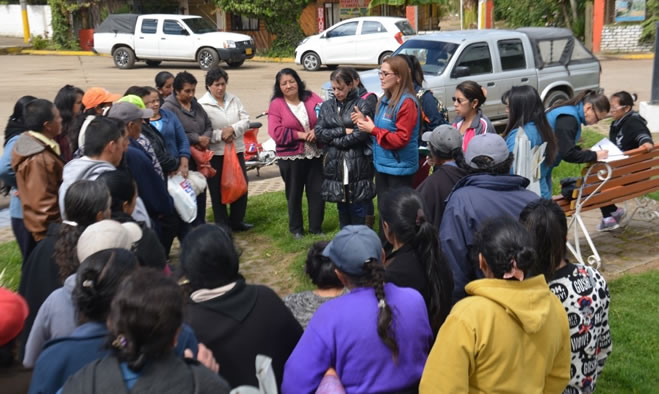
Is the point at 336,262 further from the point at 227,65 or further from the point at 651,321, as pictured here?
the point at 227,65

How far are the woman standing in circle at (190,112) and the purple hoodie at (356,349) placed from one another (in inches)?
179

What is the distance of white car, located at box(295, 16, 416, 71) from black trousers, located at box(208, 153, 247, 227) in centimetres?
1575

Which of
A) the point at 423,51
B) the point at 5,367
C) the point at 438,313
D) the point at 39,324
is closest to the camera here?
the point at 5,367

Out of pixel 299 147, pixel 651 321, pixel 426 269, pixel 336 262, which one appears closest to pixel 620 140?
pixel 651 321

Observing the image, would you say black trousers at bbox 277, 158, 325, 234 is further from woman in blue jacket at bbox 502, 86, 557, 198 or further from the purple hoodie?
the purple hoodie

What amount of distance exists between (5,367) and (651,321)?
184 inches

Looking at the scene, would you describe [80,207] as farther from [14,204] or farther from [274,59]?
[274,59]

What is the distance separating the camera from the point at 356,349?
2.97 meters

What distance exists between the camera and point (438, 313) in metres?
3.75

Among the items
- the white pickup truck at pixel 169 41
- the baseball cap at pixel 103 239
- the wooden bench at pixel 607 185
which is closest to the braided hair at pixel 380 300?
the baseball cap at pixel 103 239

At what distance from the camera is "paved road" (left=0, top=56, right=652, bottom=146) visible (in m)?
19.0

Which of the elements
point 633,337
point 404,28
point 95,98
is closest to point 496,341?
point 633,337

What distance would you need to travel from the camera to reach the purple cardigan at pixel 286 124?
746cm

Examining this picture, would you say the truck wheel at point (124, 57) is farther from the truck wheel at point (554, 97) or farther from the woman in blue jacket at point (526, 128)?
the woman in blue jacket at point (526, 128)
